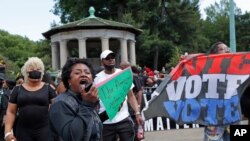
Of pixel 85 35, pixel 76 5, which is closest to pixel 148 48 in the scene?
pixel 76 5

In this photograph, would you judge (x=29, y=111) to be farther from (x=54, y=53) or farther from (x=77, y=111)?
(x=54, y=53)

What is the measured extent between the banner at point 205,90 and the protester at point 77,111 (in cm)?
185

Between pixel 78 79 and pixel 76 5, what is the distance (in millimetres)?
49042

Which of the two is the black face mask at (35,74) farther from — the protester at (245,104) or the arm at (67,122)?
the arm at (67,122)

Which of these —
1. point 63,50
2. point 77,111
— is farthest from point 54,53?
point 77,111

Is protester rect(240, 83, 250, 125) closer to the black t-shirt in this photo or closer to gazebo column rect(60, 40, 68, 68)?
the black t-shirt

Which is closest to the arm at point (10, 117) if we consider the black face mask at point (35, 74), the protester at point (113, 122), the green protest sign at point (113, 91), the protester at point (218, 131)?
the black face mask at point (35, 74)

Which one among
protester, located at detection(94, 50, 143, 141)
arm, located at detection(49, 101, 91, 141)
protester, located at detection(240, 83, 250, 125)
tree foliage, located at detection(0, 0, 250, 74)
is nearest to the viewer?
arm, located at detection(49, 101, 91, 141)

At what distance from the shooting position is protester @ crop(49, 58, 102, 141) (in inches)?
127

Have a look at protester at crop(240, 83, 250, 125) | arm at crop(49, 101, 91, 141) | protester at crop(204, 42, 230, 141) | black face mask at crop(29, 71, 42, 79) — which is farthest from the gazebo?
arm at crop(49, 101, 91, 141)

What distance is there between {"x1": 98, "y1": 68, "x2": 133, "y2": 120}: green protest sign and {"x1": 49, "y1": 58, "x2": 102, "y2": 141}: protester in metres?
0.53

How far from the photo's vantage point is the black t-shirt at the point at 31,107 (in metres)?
5.95

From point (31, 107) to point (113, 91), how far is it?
5.85 feet

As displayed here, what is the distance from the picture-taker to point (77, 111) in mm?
3324
